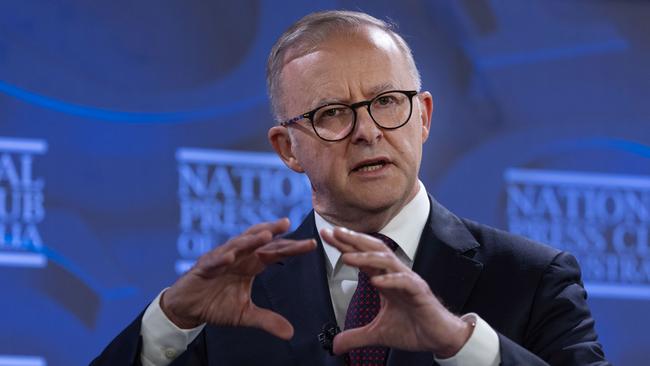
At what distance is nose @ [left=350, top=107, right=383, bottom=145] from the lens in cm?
229

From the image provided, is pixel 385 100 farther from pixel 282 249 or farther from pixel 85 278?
pixel 85 278

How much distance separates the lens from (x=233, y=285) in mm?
2059

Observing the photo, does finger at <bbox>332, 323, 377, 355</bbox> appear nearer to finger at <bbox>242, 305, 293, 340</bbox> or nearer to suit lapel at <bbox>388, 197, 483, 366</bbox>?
finger at <bbox>242, 305, 293, 340</bbox>

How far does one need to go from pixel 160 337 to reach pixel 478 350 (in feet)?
2.28

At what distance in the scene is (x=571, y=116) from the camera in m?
4.04

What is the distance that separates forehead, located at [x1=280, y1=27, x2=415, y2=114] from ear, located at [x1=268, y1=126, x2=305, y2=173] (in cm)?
10

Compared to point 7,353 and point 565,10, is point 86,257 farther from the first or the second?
point 565,10

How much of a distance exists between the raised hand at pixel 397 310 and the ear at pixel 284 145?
29.5 inches

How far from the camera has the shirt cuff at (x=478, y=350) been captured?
6.20ft

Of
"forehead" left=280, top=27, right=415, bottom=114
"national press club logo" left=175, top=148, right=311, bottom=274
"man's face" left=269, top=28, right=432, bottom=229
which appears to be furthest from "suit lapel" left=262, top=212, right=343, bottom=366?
"national press club logo" left=175, top=148, right=311, bottom=274

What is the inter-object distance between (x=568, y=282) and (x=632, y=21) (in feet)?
7.14

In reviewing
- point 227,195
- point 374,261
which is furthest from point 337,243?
point 227,195

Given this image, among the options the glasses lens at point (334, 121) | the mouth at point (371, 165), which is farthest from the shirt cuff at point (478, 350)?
the glasses lens at point (334, 121)

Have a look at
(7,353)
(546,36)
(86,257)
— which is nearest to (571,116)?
(546,36)
